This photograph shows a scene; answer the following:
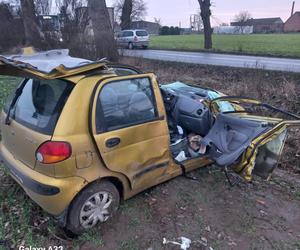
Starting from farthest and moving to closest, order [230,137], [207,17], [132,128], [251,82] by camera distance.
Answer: [207,17], [251,82], [230,137], [132,128]

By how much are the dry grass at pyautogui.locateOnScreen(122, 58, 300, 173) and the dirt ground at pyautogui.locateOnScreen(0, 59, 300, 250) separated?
4.54 feet

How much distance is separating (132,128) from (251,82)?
22.9 ft

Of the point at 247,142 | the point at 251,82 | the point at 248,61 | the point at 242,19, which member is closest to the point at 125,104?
the point at 247,142

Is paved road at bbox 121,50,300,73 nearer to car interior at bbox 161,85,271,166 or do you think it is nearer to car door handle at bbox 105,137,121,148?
car interior at bbox 161,85,271,166

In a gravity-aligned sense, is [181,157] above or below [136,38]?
below

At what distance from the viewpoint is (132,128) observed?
133 inches

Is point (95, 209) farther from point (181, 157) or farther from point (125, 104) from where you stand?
point (181, 157)

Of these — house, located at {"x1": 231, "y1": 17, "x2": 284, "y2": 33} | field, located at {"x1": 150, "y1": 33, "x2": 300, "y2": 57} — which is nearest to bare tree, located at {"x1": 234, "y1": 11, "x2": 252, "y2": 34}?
house, located at {"x1": 231, "y1": 17, "x2": 284, "y2": 33}

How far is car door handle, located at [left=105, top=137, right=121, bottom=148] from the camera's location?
311 cm

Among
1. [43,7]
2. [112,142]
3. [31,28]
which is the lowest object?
[112,142]

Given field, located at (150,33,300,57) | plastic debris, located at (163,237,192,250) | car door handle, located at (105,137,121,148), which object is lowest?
plastic debris, located at (163,237,192,250)

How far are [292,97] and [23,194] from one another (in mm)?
6683

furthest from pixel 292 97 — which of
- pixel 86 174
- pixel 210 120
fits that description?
pixel 86 174

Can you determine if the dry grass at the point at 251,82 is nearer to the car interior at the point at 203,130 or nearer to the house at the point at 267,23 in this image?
the car interior at the point at 203,130
